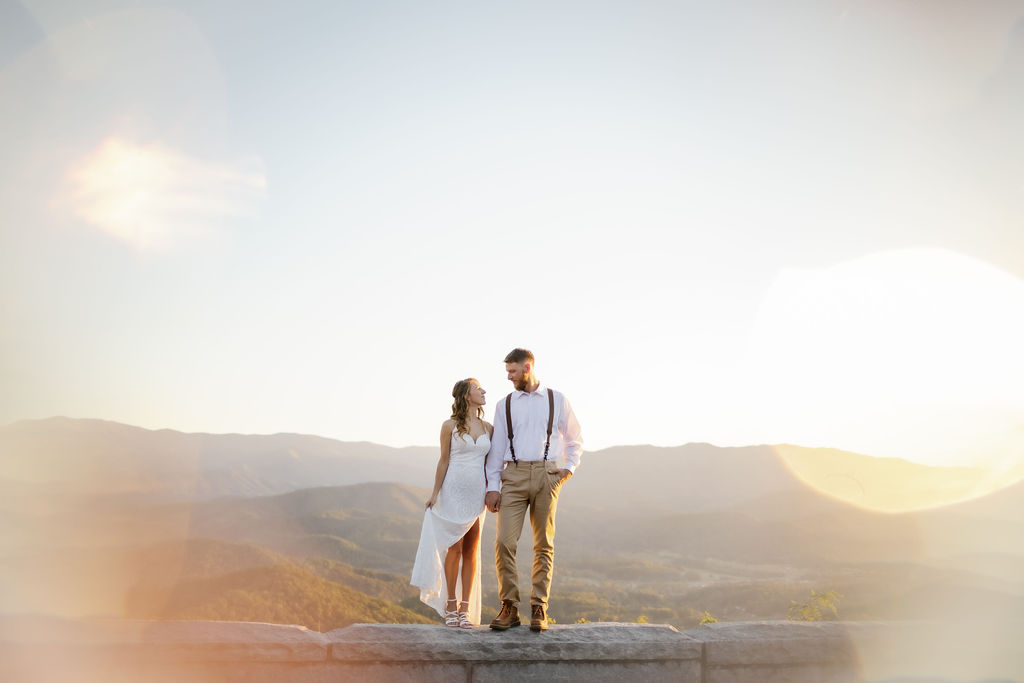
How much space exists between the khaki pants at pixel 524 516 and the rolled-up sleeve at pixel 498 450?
0.35 feet

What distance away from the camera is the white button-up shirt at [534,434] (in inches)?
219

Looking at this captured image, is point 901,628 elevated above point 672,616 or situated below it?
above

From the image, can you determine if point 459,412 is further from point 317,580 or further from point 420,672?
point 317,580

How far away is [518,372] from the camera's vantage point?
5.61 meters

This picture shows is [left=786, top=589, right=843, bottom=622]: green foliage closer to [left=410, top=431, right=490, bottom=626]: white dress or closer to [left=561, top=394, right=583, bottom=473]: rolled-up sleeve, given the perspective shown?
[left=561, top=394, right=583, bottom=473]: rolled-up sleeve

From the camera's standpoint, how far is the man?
5329 mm

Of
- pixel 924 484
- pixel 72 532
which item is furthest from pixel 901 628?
pixel 924 484

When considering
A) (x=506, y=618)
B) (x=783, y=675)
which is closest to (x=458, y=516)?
(x=506, y=618)

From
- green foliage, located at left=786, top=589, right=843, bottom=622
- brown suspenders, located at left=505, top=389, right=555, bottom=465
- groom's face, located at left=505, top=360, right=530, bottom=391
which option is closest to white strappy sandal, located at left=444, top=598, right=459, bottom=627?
brown suspenders, located at left=505, top=389, right=555, bottom=465

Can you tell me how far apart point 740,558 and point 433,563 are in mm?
44295

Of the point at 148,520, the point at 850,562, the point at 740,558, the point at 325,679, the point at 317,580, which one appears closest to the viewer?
the point at 325,679

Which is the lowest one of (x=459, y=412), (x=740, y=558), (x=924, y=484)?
(x=740, y=558)

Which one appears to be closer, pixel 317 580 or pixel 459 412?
pixel 459 412

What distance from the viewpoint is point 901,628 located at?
5328mm
